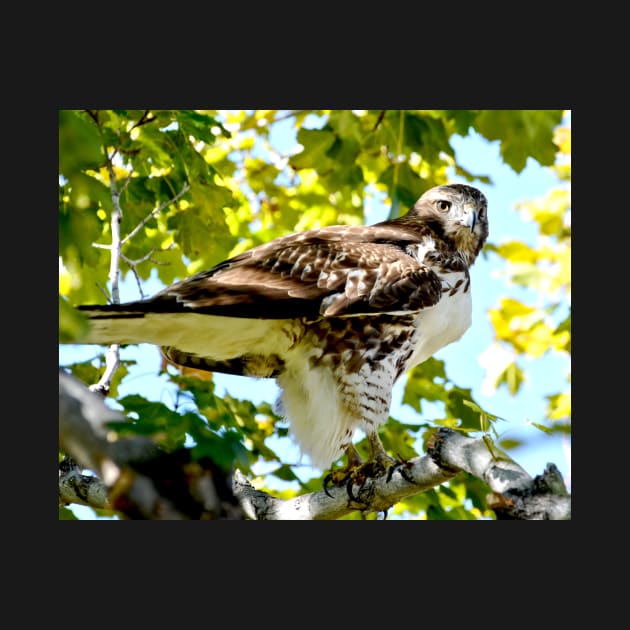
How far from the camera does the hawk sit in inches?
163

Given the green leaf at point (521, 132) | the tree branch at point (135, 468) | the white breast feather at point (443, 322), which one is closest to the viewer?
the tree branch at point (135, 468)

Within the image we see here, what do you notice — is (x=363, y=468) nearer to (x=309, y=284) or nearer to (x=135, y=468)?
(x=309, y=284)

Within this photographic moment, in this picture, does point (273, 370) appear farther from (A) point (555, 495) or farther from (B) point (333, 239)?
(A) point (555, 495)

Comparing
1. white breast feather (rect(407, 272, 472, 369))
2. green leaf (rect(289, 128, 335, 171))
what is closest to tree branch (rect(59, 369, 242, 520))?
white breast feather (rect(407, 272, 472, 369))

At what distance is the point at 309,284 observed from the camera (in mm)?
4328

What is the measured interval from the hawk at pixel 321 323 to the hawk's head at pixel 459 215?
1.49 ft

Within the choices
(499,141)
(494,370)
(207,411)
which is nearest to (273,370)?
(207,411)

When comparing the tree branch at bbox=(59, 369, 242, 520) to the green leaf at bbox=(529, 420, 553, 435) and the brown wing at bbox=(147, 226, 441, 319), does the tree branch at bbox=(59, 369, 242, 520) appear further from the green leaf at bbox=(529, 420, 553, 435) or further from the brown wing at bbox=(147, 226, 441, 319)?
the brown wing at bbox=(147, 226, 441, 319)

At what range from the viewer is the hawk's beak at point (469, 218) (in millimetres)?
5172

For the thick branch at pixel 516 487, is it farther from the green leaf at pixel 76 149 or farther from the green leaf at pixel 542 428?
the green leaf at pixel 76 149

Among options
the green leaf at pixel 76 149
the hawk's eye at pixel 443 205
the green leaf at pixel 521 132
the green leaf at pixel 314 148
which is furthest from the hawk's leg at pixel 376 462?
the green leaf at pixel 76 149

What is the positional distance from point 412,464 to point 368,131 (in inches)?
109

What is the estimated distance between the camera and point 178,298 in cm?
402

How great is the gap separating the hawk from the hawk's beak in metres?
0.43
